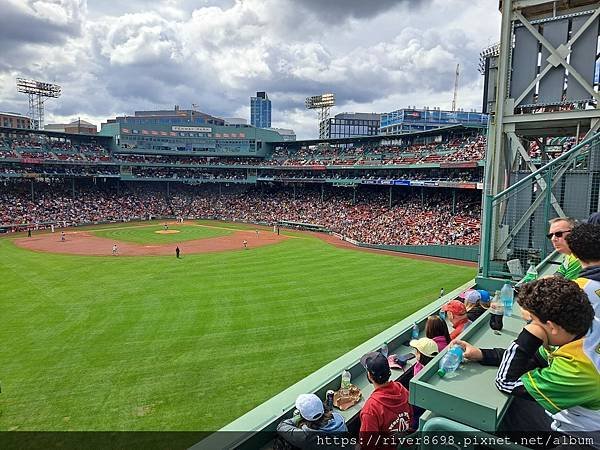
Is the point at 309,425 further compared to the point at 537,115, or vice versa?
the point at 537,115

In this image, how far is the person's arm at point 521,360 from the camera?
2.71 metres

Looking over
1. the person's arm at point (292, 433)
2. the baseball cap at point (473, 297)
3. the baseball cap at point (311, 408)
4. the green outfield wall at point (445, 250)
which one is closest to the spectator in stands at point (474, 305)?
the baseball cap at point (473, 297)

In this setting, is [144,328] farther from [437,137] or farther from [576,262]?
[437,137]

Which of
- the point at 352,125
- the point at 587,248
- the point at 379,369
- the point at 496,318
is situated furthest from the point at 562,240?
the point at 352,125

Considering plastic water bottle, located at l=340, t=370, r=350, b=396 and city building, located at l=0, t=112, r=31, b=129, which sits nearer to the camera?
plastic water bottle, located at l=340, t=370, r=350, b=396

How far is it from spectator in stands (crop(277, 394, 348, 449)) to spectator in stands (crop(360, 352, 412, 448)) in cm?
29

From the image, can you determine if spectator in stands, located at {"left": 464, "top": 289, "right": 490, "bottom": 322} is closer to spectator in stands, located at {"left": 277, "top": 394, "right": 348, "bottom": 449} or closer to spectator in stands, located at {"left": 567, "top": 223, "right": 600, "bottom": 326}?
spectator in stands, located at {"left": 567, "top": 223, "right": 600, "bottom": 326}

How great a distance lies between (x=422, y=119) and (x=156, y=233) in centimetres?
9722

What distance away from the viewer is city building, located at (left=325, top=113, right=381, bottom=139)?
428 ft

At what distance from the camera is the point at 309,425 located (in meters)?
3.79

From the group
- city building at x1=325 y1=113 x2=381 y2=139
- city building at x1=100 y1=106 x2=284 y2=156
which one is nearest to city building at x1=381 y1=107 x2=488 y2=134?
city building at x1=325 y1=113 x2=381 y2=139

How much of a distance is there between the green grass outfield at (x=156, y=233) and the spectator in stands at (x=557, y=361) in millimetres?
37412

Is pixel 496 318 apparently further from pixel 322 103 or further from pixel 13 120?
pixel 13 120

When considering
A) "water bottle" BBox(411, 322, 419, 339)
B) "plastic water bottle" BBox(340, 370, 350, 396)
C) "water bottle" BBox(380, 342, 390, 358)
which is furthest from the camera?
"water bottle" BBox(411, 322, 419, 339)
